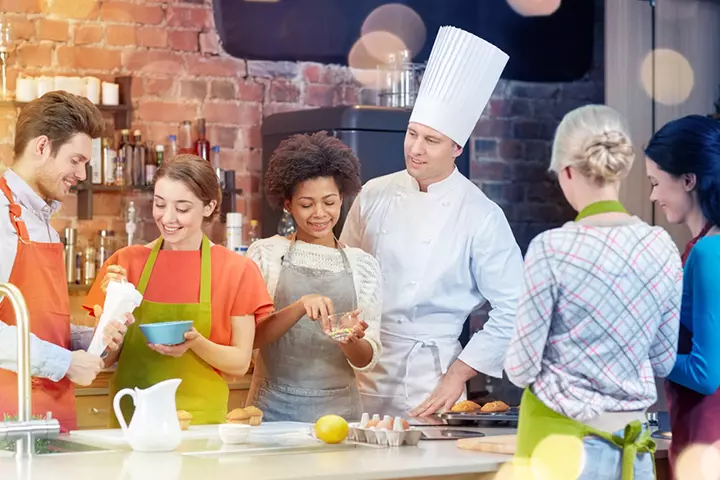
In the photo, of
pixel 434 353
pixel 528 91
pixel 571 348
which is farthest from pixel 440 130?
pixel 528 91

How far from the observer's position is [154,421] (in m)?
2.51

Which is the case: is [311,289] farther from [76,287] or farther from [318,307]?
[76,287]

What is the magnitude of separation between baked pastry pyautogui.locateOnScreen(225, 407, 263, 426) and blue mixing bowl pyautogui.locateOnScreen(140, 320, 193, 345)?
0.74ft

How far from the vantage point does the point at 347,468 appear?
7.52ft

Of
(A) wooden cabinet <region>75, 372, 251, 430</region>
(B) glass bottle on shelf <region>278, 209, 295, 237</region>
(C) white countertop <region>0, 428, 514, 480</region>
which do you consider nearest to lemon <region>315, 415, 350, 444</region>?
(C) white countertop <region>0, 428, 514, 480</region>

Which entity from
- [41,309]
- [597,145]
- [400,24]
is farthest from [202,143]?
[597,145]

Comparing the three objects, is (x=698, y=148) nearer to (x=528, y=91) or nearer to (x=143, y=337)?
(x=143, y=337)

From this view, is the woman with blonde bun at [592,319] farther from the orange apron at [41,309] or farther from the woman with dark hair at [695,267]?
the orange apron at [41,309]

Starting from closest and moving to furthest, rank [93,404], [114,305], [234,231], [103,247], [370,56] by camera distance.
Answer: [114,305], [93,404], [103,247], [234,231], [370,56]

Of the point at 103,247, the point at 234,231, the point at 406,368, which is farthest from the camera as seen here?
the point at 234,231

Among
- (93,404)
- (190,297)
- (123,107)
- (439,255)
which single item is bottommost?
(93,404)

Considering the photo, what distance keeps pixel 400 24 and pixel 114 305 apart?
10.2ft

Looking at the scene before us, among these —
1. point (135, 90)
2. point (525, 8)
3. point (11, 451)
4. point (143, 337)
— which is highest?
point (525, 8)

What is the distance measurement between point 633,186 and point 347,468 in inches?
130
